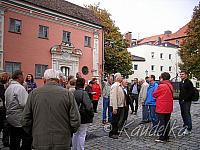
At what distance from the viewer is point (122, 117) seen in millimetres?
8406

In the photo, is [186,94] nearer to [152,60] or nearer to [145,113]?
[145,113]

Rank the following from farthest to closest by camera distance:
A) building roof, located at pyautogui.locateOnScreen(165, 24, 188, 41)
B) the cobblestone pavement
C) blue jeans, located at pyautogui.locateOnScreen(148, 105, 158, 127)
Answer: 1. building roof, located at pyautogui.locateOnScreen(165, 24, 188, 41)
2. blue jeans, located at pyautogui.locateOnScreen(148, 105, 158, 127)
3. the cobblestone pavement

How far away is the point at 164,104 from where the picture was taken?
25.1 ft

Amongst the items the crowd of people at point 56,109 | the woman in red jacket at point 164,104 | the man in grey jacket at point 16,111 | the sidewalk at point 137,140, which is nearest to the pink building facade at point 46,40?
the crowd of people at point 56,109

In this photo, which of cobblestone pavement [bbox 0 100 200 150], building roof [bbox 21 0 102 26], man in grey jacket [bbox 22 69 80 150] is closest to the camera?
man in grey jacket [bbox 22 69 80 150]

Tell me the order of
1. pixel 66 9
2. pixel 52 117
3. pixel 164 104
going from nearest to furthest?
pixel 52 117 → pixel 164 104 → pixel 66 9

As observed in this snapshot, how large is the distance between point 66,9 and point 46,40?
469 centimetres

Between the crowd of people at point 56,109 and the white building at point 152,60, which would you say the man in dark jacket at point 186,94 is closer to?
the crowd of people at point 56,109

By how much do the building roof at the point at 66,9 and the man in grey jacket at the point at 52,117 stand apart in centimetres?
2033

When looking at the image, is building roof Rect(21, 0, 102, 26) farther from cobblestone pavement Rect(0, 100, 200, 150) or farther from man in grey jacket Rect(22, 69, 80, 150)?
man in grey jacket Rect(22, 69, 80, 150)

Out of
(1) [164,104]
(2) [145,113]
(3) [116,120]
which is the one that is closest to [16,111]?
(3) [116,120]

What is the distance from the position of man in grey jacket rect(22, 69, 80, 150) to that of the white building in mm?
54087

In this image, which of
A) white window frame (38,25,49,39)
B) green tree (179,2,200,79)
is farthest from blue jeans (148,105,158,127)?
green tree (179,2,200,79)

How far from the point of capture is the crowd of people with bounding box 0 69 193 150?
12.6 ft
